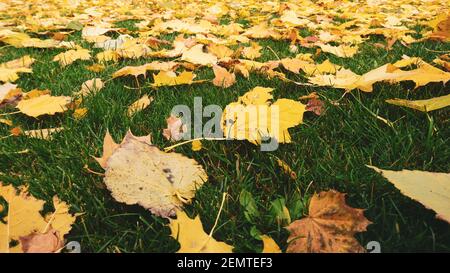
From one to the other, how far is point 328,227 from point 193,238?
297 mm

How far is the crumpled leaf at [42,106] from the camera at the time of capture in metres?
1.27

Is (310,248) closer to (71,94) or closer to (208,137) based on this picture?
(208,137)

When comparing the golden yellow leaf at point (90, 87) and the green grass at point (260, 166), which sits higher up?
the golden yellow leaf at point (90, 87)

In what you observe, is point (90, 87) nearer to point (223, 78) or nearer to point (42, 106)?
point (42, 106)

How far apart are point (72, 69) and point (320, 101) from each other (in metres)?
1.36

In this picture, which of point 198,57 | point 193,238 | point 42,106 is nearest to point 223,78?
point 198,57

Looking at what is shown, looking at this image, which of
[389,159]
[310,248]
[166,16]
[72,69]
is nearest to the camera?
[310,248]

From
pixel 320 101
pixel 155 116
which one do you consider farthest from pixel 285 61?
pixel 155 116

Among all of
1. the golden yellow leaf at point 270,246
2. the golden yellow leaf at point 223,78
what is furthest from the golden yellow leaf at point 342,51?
the golden yellow leaf at point 270,246

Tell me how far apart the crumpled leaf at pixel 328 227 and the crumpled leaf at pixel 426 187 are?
99mm

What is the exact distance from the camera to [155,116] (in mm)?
1247

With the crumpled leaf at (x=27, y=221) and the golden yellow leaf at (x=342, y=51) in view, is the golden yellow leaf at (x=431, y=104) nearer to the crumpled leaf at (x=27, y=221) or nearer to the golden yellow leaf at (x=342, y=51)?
the golden yellow leaf at (x=342, y=51)

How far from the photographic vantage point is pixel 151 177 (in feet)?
2.91

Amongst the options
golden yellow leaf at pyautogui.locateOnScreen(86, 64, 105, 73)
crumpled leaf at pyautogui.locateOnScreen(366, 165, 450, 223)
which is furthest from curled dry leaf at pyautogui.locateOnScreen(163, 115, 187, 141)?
golden yellow leaf at pyautogui.locateOnScreen(86, 64, 105, 73)
